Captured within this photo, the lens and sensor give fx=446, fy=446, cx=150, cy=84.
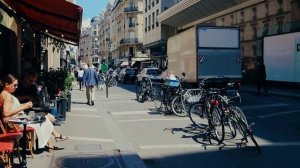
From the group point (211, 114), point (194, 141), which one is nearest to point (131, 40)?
point (211, 114)

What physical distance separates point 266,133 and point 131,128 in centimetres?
350

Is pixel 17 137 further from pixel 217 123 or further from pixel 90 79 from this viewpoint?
pixel 90 79

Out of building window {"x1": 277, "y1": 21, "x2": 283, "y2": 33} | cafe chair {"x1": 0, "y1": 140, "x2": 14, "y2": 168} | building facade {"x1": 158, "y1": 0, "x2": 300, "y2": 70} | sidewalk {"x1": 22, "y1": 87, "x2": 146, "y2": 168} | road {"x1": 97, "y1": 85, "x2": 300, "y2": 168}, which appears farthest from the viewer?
building window {"x1": 277, "y1": 21, "x2": 283, "y2": 33}

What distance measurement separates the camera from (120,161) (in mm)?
7695

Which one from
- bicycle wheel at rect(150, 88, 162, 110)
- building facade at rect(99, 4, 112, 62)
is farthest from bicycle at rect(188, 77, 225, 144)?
building facade at rect(99, 4, 112, 62)

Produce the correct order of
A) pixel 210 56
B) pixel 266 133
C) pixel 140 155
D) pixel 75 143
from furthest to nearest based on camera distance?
pixel 210 56, pixel 266 133, pixel 75 143, pixel 140 155

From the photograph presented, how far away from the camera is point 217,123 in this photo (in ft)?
31.6

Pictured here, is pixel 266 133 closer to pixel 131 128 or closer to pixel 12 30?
pixel 131 128

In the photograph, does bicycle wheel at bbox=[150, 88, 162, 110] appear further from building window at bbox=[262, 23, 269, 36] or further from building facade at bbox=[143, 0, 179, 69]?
building facade at bbox=[143, 0, 179, 69]

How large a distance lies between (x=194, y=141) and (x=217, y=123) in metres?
0.65

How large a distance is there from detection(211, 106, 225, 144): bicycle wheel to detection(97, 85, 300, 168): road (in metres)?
0.21

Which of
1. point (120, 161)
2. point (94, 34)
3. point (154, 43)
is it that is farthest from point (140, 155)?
point (94, 34)

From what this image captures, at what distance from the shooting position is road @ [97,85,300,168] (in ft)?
25.7

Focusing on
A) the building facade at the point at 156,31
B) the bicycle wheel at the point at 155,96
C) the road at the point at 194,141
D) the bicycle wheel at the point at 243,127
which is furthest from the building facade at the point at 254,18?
the bicycle wheel at the point at 243,127
